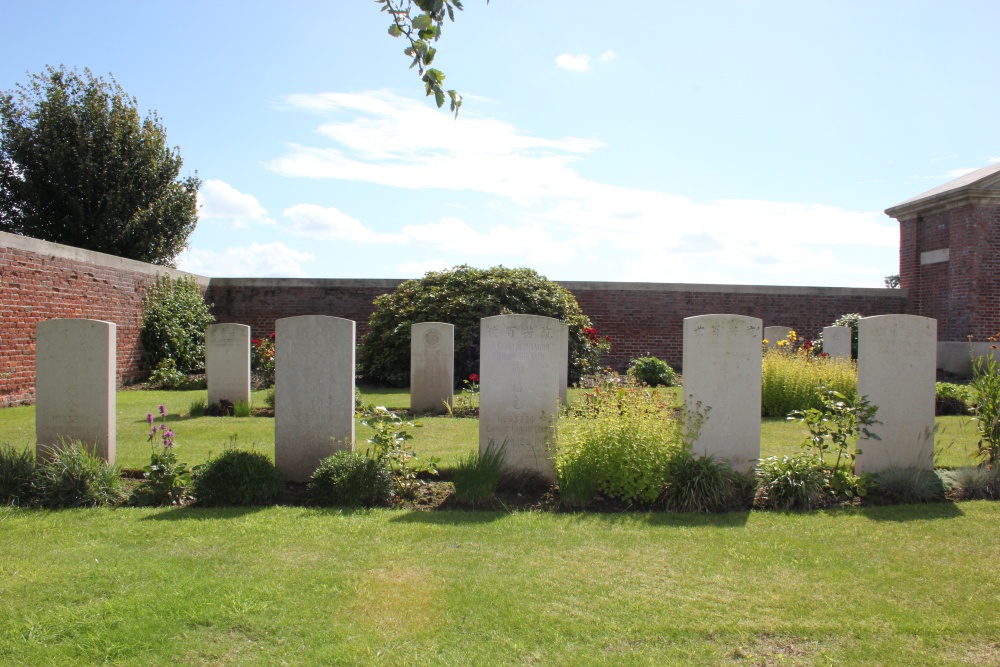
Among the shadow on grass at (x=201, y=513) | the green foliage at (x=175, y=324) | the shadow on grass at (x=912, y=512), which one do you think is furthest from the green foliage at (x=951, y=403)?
the green foliage at (x=175, y=324)

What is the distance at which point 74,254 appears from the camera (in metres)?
14.1

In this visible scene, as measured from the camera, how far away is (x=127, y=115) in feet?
71.5

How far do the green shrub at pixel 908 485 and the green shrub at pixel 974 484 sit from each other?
0.44 ft

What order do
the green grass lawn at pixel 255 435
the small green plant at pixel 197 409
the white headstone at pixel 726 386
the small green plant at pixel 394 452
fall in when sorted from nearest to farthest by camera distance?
the small green plant at pixel 394 452, the white headstone at pixel 726 386, the green grass lawn at pixel 255 435, the small green plant at pixel 197 409

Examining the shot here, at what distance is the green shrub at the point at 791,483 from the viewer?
242 inches

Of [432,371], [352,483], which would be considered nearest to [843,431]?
[352,483]

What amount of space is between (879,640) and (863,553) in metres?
1.39

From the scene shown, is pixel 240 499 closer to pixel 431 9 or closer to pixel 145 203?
pixel 431 9

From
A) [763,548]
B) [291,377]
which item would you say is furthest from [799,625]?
[291,377]

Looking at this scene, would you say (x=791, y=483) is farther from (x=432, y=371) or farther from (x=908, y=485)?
(x=432, y=371)

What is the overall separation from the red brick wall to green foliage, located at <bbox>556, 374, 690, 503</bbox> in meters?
9.49

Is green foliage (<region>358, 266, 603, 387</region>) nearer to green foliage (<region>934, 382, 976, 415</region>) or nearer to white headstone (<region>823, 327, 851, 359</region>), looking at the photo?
white headstone (<region>823, 327, 851, 359</region>)

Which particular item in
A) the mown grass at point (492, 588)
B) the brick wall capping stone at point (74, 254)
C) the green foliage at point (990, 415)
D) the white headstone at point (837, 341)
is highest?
the brick wall capping stone at point (74, 254)

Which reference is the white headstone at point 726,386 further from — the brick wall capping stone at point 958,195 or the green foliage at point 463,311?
the brick wall capping stone at point 958,195
